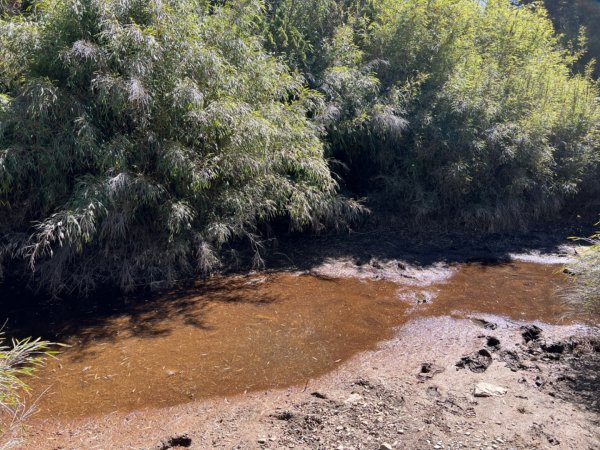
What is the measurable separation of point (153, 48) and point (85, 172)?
62.7 inches

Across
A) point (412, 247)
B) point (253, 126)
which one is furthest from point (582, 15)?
point (253, 126)

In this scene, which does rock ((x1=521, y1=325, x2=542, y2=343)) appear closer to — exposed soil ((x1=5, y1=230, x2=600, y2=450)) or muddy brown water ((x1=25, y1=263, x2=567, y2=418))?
exposed soil ((x1=5, y1=230, x2=600, y2=450))

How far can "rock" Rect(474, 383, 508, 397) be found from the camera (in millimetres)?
3896

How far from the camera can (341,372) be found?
4.45 metres

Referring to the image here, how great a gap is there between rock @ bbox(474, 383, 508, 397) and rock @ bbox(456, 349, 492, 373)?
0.33 m

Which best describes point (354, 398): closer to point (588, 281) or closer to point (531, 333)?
point (588, 281)

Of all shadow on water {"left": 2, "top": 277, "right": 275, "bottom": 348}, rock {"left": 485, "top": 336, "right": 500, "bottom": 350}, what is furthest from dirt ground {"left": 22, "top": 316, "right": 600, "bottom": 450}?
shadow on water {"left": 2, "top": 277, "right": 275, "bottom": 348}

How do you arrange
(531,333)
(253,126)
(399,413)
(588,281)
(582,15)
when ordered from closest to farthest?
1. (399,413)
2. (588,281)
3. (531,333)
4. (253,126)
5. (582,15)

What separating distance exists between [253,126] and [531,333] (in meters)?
3.75

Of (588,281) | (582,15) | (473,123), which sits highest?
(582,15)

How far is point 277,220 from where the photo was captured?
8.12m

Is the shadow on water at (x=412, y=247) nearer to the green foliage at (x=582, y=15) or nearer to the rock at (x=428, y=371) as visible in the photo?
the rock at (x=428, y=371)

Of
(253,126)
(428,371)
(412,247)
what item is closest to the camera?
(428,371)

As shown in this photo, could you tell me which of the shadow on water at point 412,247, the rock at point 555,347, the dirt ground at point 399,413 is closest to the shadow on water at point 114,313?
the shadow on water at point 412,247
